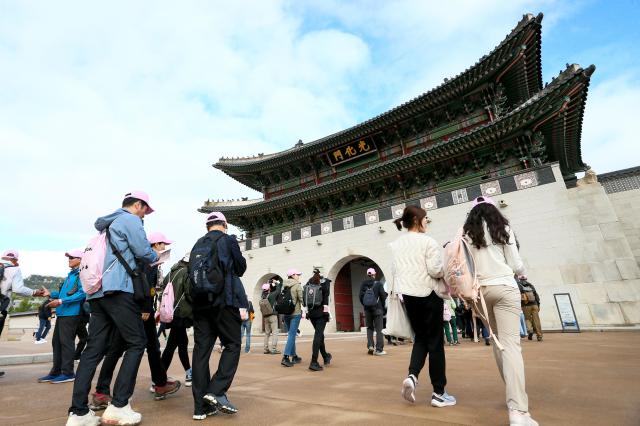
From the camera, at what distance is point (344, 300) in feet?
60.5

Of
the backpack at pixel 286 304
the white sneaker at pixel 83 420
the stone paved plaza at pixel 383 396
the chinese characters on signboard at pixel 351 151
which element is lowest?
the stone paved plaza at pixel 383 396

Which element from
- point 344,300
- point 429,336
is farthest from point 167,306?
point 344,300

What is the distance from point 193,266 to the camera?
2.79 meters

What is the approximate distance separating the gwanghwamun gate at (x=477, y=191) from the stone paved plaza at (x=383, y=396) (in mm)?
7647

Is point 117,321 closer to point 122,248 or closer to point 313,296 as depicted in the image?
point 122,248

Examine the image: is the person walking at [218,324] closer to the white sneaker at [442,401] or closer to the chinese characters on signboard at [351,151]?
the white sneaker at [442,401]

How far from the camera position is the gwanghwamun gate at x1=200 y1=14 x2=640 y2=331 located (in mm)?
11664

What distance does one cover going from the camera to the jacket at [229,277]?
278 cm

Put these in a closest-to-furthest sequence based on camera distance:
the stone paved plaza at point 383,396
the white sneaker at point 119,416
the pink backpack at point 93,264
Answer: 1. the white sneaker at point 119,416
2. the stone paved plaza at point 383,396
3. the pink backpack at point 93,264

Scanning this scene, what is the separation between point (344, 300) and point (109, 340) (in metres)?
16.5

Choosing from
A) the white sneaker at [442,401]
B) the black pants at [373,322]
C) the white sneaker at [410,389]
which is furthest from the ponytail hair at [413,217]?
the black pants at [373,322]

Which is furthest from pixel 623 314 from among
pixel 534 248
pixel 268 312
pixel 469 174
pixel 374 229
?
pixel 268 312

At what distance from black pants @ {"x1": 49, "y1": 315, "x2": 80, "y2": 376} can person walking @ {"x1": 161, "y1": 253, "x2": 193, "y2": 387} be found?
62.7 inches

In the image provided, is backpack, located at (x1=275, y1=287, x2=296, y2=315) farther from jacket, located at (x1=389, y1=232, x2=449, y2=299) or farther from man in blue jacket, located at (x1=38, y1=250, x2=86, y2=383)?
jacket, located at (x1=389, y1=232, x2=449, y2=299)
